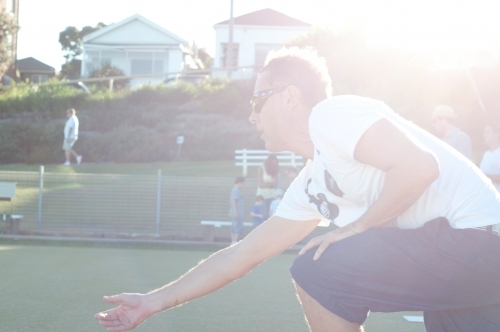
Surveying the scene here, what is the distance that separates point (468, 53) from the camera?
98.0 feet

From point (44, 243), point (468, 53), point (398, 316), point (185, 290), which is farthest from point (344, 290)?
point (468, 53)

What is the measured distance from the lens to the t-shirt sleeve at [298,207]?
317 cm

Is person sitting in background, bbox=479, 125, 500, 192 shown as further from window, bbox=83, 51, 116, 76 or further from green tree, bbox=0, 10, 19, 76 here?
window, bbox=83, 51, 116, 76

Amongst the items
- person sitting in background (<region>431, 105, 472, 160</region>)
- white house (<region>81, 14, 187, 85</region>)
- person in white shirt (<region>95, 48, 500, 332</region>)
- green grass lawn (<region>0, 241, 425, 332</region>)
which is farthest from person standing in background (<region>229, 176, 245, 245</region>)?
white house (<region>81, 14, 187, 85</region>)

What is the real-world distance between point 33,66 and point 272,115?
217 ft

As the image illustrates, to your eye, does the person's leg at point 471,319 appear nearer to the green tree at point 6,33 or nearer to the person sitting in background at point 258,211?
the person sitting in background at point 258,211

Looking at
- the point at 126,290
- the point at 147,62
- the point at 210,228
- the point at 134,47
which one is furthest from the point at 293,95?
the point at 134,47

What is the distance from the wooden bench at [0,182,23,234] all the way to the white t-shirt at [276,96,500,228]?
35.9ft

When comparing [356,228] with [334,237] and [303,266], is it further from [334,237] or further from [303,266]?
[303,266]

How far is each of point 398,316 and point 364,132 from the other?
385 centimetres

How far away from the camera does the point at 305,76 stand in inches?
122

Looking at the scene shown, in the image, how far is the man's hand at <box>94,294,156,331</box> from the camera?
2.98 meters

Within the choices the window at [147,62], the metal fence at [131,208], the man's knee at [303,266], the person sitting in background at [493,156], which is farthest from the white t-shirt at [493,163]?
the window at [147,62]

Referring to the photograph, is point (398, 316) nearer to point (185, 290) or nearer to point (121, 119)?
point (185, 290)
